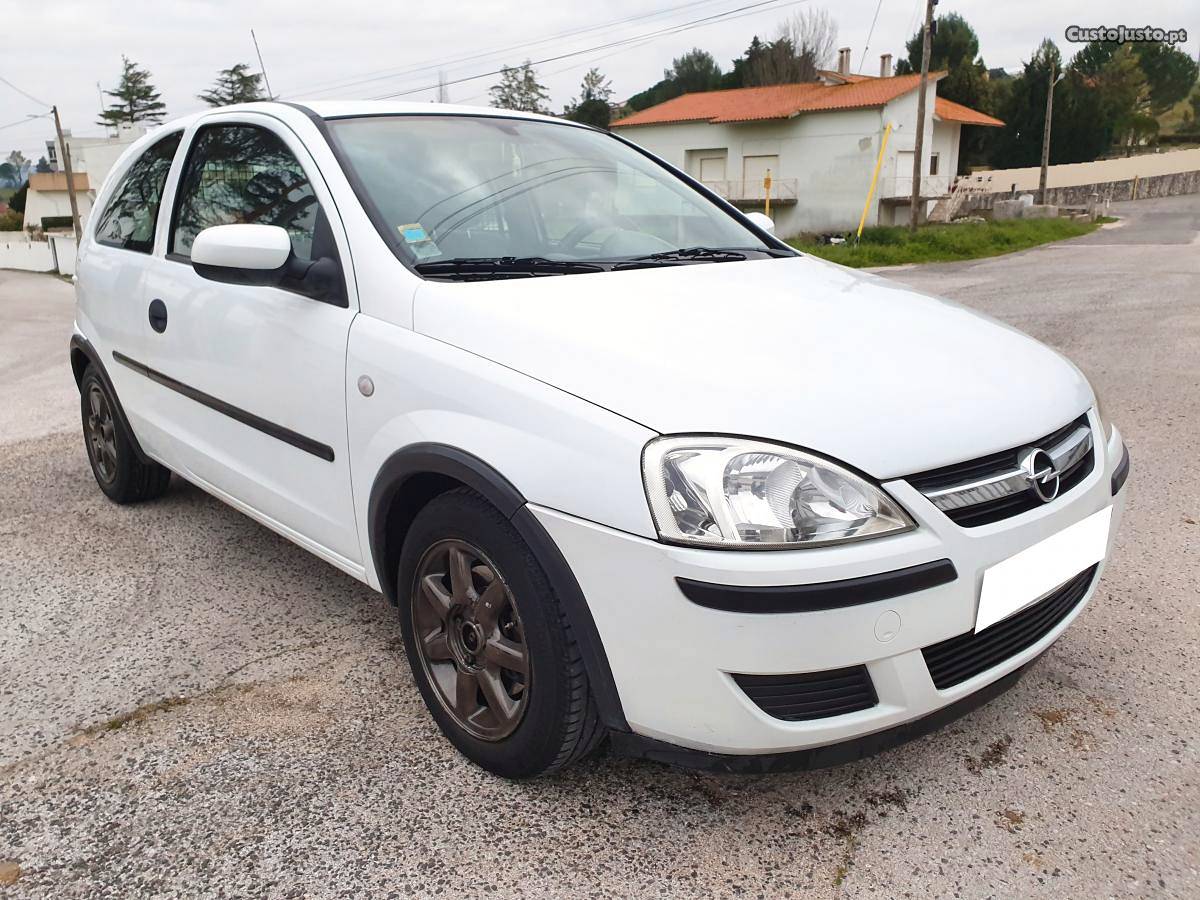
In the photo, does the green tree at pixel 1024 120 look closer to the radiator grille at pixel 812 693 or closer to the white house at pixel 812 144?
the white house at pixel 812 144

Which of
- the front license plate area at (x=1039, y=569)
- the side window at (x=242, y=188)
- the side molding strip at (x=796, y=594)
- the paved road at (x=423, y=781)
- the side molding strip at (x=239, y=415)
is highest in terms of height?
the side window at (x=242, y=188)

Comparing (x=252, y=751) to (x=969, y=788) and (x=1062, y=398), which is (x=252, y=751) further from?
(x=1062, y=398)

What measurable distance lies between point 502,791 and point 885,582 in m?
1.07

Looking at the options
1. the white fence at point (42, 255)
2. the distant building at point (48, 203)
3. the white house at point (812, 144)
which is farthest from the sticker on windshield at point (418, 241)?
the distant building at point (48, 203)

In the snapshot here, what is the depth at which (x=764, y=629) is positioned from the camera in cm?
168

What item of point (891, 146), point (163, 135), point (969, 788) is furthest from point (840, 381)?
point (891, 146)

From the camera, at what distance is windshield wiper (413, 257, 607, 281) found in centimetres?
237

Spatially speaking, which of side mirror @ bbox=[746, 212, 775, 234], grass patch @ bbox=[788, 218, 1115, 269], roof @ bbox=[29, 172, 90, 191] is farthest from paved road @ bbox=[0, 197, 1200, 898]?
roof @ bbox=[29, 172, 90, 191]

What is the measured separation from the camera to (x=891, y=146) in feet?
122

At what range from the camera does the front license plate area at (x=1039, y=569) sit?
187cm

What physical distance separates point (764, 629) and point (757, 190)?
4034 cm

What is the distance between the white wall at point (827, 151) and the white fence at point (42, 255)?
23861mm

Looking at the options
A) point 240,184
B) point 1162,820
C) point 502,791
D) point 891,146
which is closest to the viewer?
point 1162,820

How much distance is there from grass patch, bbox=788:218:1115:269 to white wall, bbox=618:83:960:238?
1156 centimetres
